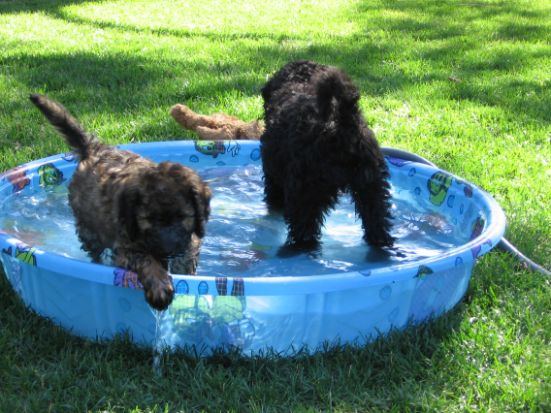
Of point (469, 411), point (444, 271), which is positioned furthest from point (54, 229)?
point (469, 411)

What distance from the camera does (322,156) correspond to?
13.7ft

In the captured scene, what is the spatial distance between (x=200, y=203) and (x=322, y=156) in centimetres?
90

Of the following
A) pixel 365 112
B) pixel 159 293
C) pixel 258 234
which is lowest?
pixel 258 234

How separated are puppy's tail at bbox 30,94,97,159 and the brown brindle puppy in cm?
41

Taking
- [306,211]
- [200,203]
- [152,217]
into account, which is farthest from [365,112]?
[152,217]

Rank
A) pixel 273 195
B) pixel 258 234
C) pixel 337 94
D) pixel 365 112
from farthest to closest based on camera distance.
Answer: pixel 365 112, pixel 273 195, pixel 258 234, pixel 337 94

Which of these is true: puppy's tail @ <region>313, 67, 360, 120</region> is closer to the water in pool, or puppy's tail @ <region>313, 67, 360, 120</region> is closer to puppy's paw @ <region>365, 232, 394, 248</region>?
puppy's paw @ <region>365, 232, 394, 248</region>

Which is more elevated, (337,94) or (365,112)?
(337,94)

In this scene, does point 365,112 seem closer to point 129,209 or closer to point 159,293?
point 129,209

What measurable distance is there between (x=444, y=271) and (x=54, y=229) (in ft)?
9.45

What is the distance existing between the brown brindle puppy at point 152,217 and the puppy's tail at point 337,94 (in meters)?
0.86

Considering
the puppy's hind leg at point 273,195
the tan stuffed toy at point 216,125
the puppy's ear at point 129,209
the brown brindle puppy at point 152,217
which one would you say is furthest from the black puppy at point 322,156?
the tan stuffed toy at point 216,125

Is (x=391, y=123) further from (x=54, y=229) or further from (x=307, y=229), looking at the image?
(x=54, y=229)

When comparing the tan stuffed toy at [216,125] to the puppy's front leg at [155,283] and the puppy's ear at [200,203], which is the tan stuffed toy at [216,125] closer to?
the puppy's ear at [200,203]
